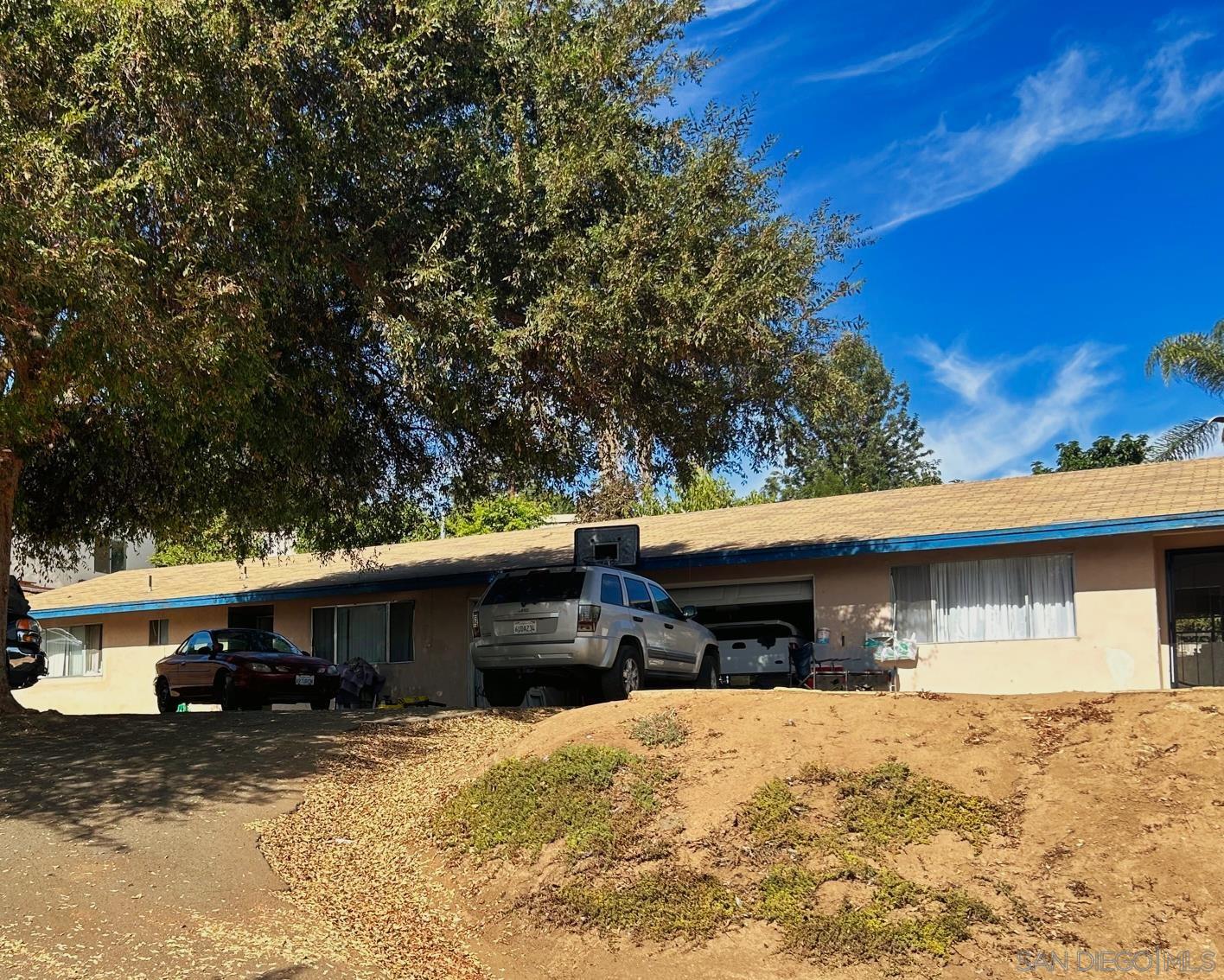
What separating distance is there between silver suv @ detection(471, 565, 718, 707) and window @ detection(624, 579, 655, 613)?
13mm

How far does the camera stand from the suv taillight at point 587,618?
13000mm

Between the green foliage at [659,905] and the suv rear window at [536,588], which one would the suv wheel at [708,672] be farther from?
the green foliage at [659,905]

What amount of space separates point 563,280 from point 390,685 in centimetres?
1161

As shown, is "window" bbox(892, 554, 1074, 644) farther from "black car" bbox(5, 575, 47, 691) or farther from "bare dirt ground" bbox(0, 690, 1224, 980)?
"black car" bbox(5, 575, 47, 691)

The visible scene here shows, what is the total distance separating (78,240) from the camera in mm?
9336

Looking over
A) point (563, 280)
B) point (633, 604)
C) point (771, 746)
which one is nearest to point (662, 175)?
point (563, 280)

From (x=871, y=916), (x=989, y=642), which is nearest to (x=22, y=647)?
(x=989, y=642)

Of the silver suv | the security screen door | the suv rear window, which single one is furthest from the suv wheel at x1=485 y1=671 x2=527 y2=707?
the security screen door

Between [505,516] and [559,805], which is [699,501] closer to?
[505,516]

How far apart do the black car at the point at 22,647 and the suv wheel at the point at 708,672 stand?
10.1 m

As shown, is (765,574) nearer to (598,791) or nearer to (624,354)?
(624,354)

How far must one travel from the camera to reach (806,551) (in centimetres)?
1755

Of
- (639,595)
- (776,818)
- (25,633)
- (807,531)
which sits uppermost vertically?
(807,531)

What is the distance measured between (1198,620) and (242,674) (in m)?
14.1
